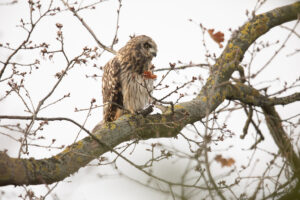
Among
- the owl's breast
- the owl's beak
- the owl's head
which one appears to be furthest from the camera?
the owl's beak

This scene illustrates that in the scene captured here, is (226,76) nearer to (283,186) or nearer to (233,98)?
(233,98)

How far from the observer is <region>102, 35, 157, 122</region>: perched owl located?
18.5ft

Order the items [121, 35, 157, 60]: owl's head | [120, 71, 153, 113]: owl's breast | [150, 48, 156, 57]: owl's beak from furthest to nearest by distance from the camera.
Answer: [150, 48, 156, 57]: owl's beak → [121, 35, 157, 60]: owl's head → [120, 71, 153, 113]: owl's breast

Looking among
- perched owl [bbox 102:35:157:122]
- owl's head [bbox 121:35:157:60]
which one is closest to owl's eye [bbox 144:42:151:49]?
owl's head [bbox 121:35:157:60]

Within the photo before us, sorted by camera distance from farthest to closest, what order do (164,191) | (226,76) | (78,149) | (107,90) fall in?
(107,90) → (226,76) → (78,149) → (164,191)

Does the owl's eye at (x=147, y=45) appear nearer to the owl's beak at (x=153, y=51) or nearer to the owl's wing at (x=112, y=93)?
the owl's beak at (x=153, y=51)

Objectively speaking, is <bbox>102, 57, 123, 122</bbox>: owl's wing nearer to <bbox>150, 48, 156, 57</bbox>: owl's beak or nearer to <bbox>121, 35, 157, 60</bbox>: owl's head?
<bbox>121, 35, 157, 60</bbox>: owl's head

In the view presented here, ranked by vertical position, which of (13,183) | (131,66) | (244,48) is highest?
(131,66)

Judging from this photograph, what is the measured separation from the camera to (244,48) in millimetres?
5316

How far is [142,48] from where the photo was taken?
6137 millimetres

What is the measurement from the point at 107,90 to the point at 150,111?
147cm

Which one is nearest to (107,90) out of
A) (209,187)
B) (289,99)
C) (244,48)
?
(244,48)

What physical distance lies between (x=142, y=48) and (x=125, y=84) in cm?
77

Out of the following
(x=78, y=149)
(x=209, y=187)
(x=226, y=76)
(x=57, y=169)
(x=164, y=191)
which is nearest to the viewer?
(x=209, y=187)
